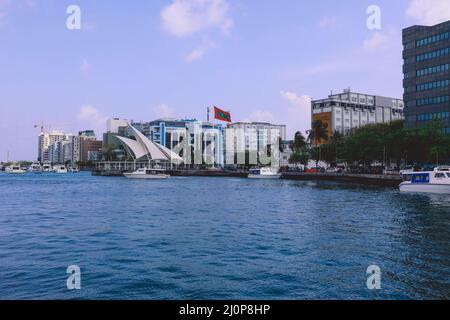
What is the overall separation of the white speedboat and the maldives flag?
125m

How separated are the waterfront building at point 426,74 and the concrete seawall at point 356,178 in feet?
89.7

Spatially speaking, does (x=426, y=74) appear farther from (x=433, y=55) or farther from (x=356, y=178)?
(x=356, y=178)

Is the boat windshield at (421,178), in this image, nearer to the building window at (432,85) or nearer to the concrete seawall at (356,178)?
the concrete seawall at (356,178)

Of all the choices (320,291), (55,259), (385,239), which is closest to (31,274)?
(55,259)

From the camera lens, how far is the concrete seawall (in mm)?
78625

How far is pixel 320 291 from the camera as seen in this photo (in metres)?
14.1

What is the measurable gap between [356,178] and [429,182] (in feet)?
103

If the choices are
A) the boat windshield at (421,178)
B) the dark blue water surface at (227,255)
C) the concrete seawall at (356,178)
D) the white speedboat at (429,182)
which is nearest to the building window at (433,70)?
the concrete seawall at (356,178)

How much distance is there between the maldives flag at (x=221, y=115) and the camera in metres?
183

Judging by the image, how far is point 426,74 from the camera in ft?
347

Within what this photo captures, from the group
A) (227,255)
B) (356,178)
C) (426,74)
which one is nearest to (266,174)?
(356,178)

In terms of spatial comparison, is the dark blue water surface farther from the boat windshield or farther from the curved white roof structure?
the curved white roof structure
